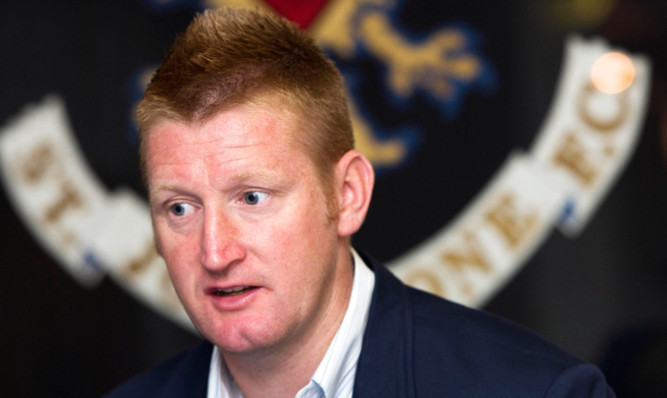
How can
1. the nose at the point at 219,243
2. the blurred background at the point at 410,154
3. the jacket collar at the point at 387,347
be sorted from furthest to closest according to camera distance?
the blurred background at the point at 410,154 < the jacket collar at the point at 387,347 < the nose at the point at 219,243

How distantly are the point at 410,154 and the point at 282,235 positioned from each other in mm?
1406

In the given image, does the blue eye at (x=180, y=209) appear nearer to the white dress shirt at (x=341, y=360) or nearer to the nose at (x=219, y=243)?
the nose at (x=219, y=243)

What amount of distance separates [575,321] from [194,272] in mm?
1649

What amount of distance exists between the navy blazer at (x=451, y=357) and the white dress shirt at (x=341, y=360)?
5cm

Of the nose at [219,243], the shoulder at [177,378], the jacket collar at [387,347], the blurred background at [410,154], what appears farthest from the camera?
the blurred background at [410,154]

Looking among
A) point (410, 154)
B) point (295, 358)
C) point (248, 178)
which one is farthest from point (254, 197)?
point (410, 154)

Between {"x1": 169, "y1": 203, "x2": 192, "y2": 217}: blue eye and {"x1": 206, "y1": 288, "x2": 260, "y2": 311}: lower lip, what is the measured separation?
165 millimetres

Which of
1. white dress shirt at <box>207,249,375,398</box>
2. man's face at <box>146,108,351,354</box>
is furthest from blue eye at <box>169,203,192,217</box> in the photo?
white dress shirt at <box>207,249,375,398</box>

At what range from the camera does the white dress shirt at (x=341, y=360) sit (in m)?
1.79

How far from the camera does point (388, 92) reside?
302cm

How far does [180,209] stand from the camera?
167 centimetres

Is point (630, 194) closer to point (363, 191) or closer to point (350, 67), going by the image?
point (350, 67)

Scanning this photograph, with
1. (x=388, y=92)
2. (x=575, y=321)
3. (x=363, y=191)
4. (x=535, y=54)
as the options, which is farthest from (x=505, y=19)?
(x=363, y=191)

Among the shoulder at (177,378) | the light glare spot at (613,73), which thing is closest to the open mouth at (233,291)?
the shoulder at (177,378)
